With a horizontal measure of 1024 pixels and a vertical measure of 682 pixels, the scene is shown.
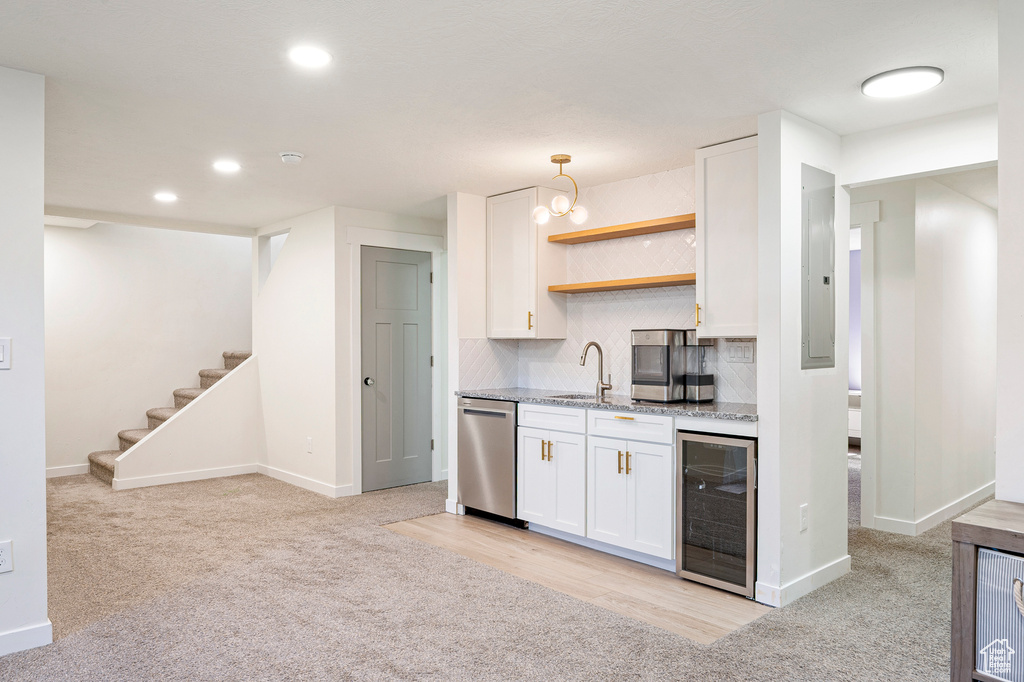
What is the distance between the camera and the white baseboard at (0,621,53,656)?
107 inches

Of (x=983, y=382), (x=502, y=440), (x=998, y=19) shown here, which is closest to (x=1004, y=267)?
(x=998, y=19)

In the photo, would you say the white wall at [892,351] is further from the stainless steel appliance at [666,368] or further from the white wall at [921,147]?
the stainless steel appliance at [666,368]

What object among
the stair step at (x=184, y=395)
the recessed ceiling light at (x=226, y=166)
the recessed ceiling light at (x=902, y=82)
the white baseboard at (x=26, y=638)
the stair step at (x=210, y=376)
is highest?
the recessed ceiling light at (x=226, y=166)

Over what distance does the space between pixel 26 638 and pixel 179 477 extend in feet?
11.9

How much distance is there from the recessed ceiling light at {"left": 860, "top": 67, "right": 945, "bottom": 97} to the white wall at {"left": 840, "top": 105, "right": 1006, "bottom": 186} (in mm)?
508

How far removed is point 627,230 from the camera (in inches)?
173

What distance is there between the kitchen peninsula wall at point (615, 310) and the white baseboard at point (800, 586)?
39.4 inches

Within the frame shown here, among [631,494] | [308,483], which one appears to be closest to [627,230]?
[631,494]

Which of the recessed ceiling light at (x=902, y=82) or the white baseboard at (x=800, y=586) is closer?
the recessed ceiling light at (x=902, y=82)

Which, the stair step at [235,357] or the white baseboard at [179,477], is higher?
the stair step at [235,357]

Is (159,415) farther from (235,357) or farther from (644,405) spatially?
(644,405)

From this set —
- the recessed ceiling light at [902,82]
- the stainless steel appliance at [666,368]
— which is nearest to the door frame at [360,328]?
the stainless steel appliance at [666,368]

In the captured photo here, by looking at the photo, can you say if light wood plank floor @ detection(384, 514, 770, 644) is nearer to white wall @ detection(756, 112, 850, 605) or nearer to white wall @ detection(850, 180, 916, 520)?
white wall @ detection(756, 112, 850, 605)

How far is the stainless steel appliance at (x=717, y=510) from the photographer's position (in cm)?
335
